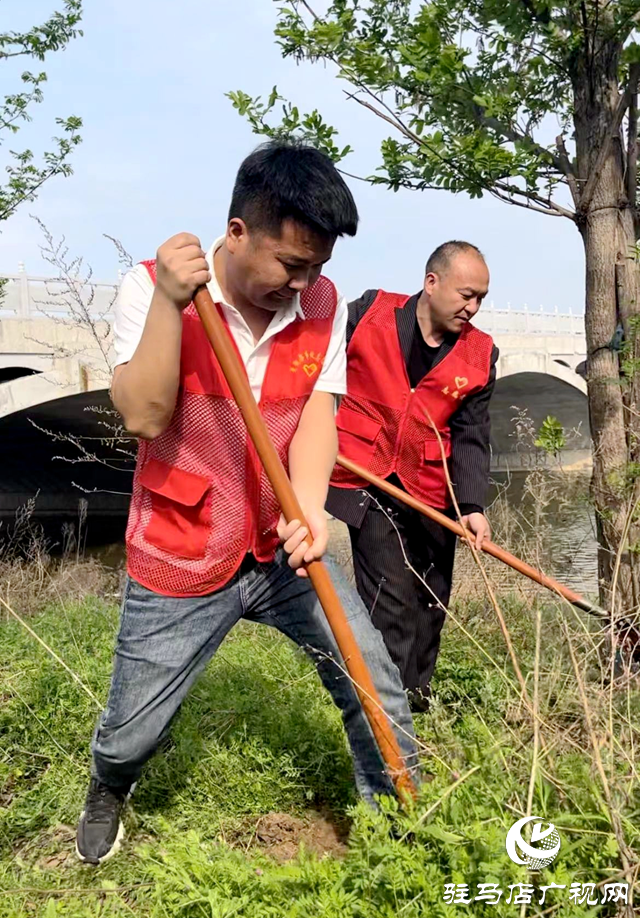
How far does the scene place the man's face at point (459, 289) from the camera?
3439 millimetres

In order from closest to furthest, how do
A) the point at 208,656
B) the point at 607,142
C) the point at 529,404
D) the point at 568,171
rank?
the point at 208,656 < the point at 607,142 < the point at 568,171 < the point at 529,404

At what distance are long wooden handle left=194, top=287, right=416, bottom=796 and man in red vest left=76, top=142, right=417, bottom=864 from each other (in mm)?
51

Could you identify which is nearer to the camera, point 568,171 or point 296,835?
point 296,835

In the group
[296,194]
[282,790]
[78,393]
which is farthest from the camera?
[78,393]

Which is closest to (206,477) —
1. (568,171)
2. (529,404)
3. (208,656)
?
(208,656)

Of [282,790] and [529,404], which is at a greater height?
[529,404]

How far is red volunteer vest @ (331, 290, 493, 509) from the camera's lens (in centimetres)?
358

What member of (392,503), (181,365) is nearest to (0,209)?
(392,503)

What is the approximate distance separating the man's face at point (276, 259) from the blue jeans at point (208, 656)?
0.79 meters

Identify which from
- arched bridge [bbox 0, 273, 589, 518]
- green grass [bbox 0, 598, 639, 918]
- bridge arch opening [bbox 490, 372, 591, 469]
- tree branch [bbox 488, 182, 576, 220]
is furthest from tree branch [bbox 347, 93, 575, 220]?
bridge arch opening [bbox 490, 372, 591, 469]

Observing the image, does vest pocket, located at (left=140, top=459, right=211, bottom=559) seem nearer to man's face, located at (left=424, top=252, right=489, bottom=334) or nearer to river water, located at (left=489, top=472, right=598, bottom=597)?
river water, located at (left=489, top=472, right=598, bottom=597)

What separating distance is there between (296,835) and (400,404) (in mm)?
1764

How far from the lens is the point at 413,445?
3604 mm

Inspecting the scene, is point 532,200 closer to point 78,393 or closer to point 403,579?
point 403,579
